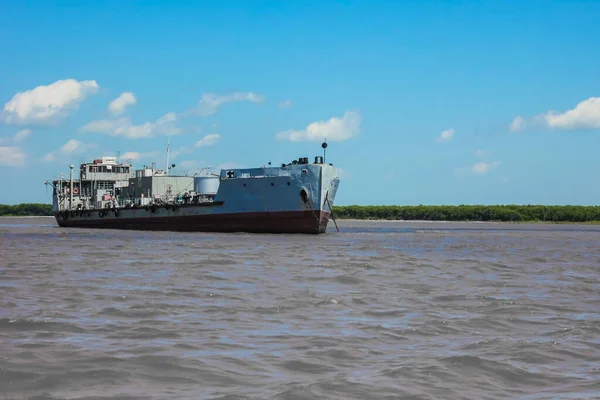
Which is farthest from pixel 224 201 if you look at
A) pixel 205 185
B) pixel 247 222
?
pixel 205 185

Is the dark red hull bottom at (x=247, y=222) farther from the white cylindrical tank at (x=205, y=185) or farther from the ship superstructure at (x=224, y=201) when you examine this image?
the white cylindrical tank at (x=205, y=185)

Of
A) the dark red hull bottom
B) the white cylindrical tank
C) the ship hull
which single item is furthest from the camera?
the white cylindrical tank

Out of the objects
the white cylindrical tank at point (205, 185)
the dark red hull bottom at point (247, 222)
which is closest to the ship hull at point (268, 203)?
the dark red hull bottom at point (247, 222)

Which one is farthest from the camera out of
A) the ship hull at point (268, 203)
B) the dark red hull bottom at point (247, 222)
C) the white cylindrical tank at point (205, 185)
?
the white cylindrical tank at point (205, 185)

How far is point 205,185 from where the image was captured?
56.3 m

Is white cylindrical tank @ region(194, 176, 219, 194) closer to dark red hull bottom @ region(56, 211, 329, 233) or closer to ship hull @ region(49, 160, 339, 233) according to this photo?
ship hull @ region(49, 160, 339, 233)

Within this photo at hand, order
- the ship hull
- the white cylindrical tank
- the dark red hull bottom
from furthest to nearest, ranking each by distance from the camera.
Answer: the white cylindrical tank
the dark red hull bottom
the ship hull

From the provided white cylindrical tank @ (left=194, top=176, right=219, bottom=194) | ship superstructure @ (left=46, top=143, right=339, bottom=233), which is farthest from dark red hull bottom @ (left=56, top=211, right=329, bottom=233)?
white cylindrical tank @ (left=194, top=176, right=219, bottom=194)

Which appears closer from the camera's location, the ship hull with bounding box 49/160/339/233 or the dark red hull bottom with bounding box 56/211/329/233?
the ship hull with bounding box 49/160/339/233

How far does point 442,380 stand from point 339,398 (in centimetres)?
145

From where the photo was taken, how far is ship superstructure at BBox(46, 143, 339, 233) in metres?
47.3

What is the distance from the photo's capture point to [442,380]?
8523mm

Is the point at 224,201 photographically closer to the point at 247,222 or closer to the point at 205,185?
the point at 247,222

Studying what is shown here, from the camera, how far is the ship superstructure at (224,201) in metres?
47.3
